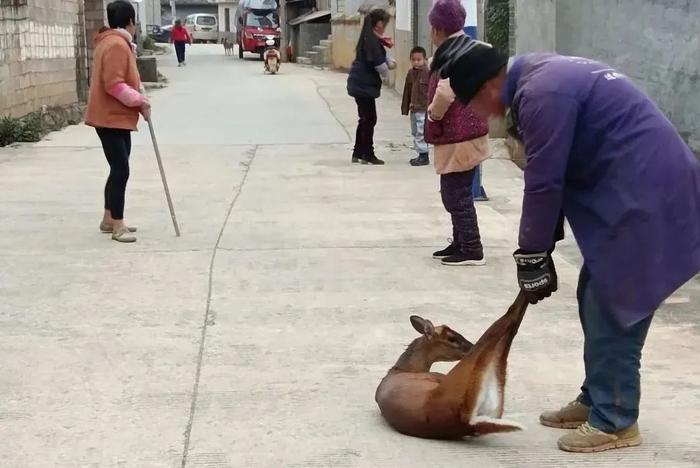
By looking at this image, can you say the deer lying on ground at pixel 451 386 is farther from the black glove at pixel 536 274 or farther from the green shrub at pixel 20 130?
the green shrub at pixel 20 130

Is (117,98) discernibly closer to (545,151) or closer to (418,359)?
(418,359)

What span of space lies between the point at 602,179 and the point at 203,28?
5639 centimetres

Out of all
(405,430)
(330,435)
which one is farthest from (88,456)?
(405,430)

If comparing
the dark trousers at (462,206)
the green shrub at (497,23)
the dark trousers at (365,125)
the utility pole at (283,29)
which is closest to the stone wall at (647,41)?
the dark trousers at (462,206)

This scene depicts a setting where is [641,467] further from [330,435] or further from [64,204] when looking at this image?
[64,204]

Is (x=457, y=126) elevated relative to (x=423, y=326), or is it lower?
elevated

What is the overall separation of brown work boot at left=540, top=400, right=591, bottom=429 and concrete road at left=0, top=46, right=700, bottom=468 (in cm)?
12

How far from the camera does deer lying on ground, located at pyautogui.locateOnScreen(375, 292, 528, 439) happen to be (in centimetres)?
335

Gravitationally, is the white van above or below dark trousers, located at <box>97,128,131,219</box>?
above

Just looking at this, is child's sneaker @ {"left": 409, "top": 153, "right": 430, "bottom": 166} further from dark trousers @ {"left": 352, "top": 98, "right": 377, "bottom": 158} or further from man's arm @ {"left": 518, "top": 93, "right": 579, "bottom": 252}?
man's arm @ {"left": 518, "top": 93, "right": 579, "bottom": 252}

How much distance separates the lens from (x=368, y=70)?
10.3 m

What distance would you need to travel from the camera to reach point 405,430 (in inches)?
144

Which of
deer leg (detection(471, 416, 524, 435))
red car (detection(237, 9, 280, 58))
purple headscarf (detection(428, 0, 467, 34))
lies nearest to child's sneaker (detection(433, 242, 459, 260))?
purple headscarf (detection(428, 0, 467, 34))

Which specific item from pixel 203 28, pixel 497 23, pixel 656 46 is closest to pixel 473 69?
pixel 656 46
